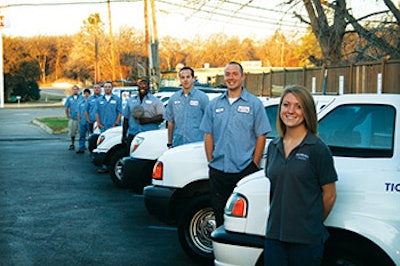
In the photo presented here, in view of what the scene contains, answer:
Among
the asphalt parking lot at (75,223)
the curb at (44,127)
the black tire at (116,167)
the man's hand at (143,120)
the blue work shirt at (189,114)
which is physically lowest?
the curb at (44,127)

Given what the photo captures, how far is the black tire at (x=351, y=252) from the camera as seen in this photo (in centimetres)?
425

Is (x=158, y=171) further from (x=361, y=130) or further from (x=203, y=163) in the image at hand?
(x=361, y=130)

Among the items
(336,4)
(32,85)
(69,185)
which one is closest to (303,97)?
(69,185)

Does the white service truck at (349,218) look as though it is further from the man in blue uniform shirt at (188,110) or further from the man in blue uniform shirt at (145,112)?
the man in blue uniform shirt at (145,112)

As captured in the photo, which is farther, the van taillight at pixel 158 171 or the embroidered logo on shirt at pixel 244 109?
the van taillight at pixel 158 171

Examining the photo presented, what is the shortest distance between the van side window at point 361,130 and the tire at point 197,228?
154 cm

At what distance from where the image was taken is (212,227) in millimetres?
6703

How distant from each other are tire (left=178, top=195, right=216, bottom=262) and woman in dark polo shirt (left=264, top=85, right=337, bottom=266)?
8.93 feet

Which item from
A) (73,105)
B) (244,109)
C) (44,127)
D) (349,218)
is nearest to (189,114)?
(244,109)

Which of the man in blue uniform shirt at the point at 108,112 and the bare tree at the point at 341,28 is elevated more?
the bare tree at the point at 341,28

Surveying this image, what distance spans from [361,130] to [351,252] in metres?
1.59

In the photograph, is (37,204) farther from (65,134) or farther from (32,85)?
(32,85)

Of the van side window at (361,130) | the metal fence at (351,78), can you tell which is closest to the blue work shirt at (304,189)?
the van side window at (361,130)

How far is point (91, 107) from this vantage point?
1606 centimetres
